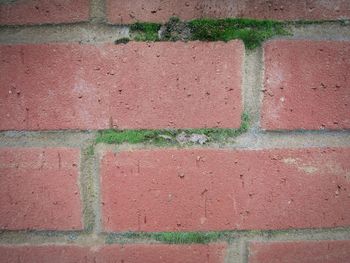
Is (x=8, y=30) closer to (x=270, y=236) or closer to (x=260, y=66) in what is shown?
(x=260, y=66)

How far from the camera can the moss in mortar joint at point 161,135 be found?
442mm

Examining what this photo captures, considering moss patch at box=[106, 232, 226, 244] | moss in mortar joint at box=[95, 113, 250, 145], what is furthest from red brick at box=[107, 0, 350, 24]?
moss patch at box=[106, 232, 226, 244]

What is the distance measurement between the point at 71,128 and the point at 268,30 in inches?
11.3

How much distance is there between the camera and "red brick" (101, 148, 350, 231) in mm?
447

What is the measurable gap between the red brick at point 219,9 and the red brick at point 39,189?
0.64 feet

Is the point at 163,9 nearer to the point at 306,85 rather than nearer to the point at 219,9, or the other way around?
the point at 219,9

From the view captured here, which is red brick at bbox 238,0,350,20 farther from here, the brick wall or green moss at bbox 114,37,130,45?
green moss at bbox 114,37,130,45

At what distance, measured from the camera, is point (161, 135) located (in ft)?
1.45

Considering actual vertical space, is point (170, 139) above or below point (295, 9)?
below

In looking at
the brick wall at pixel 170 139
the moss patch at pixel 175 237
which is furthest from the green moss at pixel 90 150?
the moss patch at pixel 175 237

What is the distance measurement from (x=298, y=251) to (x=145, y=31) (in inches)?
14.5

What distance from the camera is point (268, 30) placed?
431 millimetres

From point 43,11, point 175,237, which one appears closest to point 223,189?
point 175,237

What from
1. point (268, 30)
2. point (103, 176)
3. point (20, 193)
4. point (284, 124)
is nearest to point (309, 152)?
point (284, 124)
